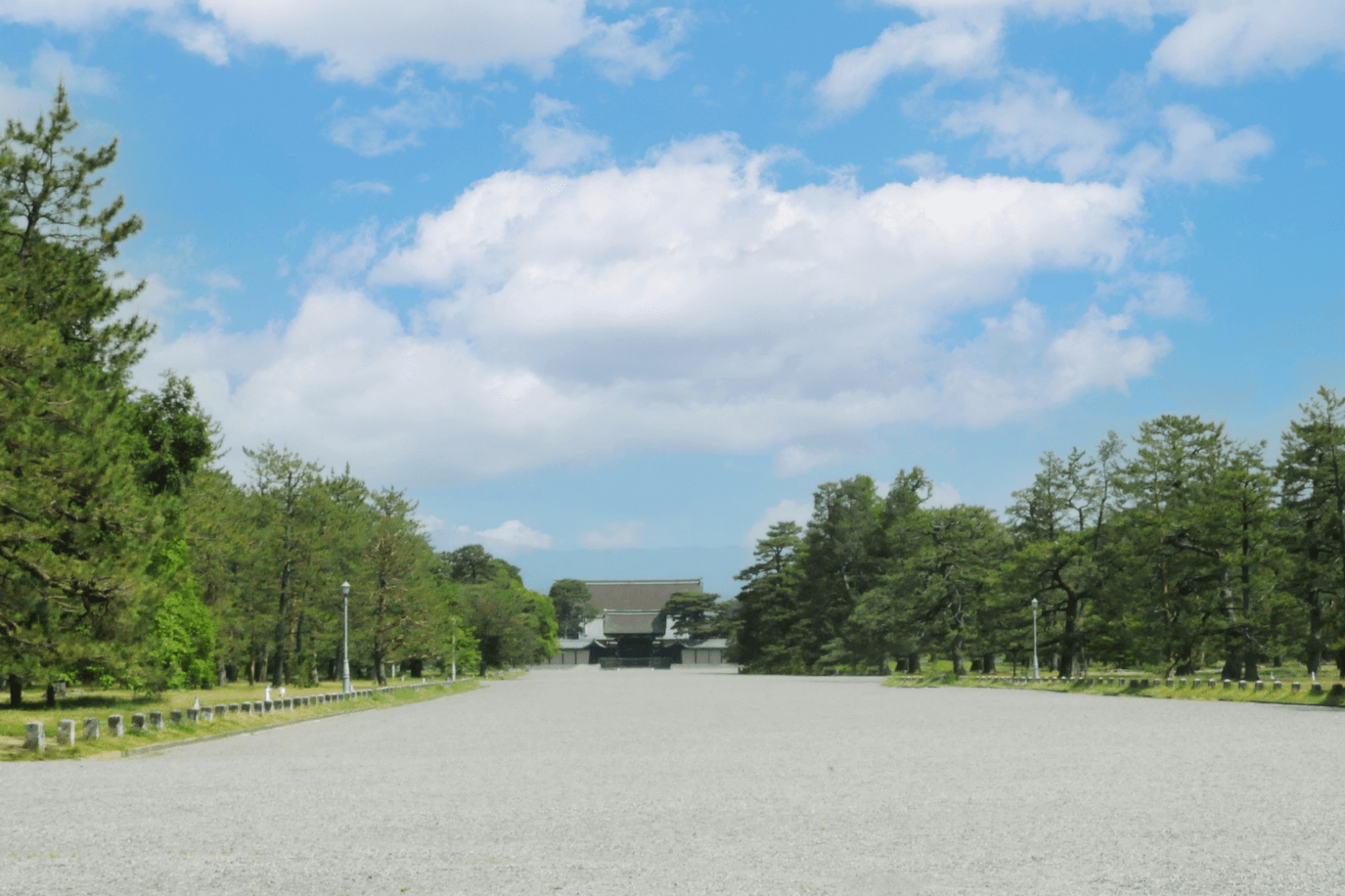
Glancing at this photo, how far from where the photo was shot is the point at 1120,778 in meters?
12.4

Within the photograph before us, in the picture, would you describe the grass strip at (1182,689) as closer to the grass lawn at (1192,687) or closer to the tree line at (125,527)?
the grass lawn at (1192,687)

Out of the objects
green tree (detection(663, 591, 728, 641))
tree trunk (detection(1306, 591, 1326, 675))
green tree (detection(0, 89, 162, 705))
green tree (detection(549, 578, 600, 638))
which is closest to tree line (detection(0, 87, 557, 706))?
green tree (detection(0, 89, 162, 705))

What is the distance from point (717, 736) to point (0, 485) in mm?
13329

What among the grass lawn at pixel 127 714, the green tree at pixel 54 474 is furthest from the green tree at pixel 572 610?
the green tree at pixel 54 474

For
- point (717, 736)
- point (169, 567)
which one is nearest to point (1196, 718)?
point (717, 736)

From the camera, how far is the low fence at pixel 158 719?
653 inches

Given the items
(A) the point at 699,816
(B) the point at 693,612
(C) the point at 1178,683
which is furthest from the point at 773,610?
(A) the point at 699,816

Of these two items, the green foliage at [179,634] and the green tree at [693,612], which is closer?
the green foliage at [179,634]

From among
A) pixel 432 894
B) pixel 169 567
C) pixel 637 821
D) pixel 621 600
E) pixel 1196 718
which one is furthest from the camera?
pixel 621 600

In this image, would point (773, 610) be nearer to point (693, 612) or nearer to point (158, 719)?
point (693, 612)

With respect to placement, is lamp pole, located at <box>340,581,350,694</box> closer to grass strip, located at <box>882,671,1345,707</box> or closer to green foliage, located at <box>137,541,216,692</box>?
green foliage, located at <box>137,541,216,692</box>

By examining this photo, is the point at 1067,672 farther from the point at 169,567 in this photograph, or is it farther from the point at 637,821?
the point at 637,821

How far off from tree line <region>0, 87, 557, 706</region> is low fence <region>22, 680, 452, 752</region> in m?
1.79

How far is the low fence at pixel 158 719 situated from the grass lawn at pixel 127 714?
0.12m
